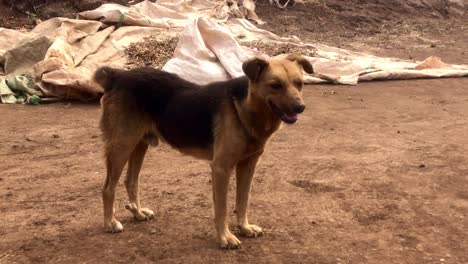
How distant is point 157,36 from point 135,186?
6288mm

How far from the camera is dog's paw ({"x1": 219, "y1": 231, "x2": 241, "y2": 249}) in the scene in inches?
158

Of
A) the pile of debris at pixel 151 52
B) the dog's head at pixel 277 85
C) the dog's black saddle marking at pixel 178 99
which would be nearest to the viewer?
the dog's head at pixel 277 85

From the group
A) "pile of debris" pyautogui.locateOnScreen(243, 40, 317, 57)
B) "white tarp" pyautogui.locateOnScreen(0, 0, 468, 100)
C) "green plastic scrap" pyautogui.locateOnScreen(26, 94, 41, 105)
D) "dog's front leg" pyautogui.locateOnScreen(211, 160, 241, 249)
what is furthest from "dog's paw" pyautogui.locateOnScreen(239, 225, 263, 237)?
"pile of debris" pyautogui.locateOnScreen(243, 40, 317, 57)

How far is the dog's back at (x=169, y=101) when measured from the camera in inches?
160

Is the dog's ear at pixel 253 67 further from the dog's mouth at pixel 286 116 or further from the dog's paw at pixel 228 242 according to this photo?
the dog's paw at pixel 228 242

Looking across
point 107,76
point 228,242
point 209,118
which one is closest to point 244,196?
point 228,242

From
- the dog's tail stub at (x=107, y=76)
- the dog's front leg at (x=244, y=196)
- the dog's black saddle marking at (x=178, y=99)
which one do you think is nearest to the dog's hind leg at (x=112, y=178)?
the dog's black saddle marking at (x=178, y=99)

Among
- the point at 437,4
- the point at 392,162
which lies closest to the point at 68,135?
the point at 392,162

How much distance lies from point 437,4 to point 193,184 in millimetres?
14342

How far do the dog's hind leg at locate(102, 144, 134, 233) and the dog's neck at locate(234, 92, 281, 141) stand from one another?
0.90 m

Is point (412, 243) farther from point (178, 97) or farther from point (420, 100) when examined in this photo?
point (420, 100)

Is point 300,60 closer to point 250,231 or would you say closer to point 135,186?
point 250,231

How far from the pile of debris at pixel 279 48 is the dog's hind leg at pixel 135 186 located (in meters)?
6.10

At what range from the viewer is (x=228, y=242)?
13.2 feet
